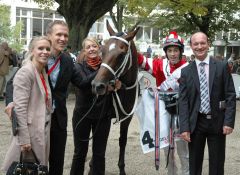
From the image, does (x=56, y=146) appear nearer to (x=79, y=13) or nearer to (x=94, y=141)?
(x=94, y=141)

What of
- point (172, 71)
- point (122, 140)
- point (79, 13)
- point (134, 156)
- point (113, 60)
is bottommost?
point (134, 156)

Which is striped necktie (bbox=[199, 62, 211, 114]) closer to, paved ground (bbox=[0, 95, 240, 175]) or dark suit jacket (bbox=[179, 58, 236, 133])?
dark suit jacket (bbox=[179, 58, 236, 133])

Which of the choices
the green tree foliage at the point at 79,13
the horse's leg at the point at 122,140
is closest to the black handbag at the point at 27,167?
the horse's leg at the point at 122,140

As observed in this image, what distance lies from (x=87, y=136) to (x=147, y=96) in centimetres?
103

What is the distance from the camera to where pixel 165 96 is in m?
5.09

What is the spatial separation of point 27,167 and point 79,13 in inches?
505

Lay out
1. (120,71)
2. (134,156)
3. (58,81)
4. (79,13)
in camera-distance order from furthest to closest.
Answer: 1. (79,13)
2. (134,156)
3. (120,71)
4. (58,81)

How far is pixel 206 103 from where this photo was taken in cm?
422

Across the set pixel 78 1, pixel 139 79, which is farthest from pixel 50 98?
pixel 78 1

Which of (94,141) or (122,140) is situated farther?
(122,140)

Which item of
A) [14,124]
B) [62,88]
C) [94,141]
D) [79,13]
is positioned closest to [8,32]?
[79,13]

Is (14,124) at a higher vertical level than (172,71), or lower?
lower

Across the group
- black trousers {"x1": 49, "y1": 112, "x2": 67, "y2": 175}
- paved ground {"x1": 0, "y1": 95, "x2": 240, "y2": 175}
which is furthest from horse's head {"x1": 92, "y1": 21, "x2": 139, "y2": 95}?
paved ground {"x1": 0, "y1": 95, "x2": 240, "y2": 175}

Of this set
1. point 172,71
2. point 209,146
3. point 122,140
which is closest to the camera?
point 209,146
